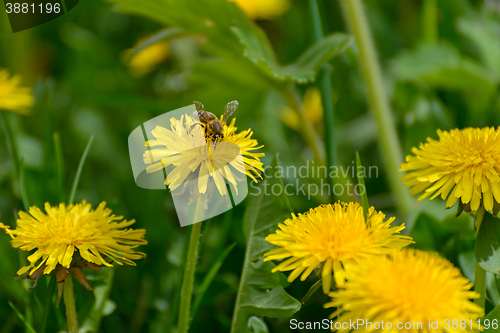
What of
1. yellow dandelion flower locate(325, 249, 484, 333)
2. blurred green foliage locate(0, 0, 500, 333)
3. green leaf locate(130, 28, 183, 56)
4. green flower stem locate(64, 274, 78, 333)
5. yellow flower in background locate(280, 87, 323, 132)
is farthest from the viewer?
yellow flower in background locate(280, 87, 323, 132)

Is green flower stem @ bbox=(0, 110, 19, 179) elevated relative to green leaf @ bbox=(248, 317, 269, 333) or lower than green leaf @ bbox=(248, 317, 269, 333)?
elevated

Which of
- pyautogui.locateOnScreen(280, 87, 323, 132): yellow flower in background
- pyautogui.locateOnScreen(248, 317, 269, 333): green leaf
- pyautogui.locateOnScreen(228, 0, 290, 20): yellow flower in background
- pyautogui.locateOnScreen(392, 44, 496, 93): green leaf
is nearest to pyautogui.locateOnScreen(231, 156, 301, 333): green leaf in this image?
pyautogui.locateOnScreen(248, 317, 269, 333): green leaf


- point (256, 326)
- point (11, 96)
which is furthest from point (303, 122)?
point (11, 96)

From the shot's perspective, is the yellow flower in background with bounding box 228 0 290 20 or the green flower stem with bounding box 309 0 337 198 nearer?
the green flower stem with bounding box 309 0 337 198

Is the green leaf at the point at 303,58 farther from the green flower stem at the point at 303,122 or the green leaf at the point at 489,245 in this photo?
the green leaf at the point at 489,245

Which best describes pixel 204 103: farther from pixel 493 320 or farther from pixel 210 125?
pixel 493 320

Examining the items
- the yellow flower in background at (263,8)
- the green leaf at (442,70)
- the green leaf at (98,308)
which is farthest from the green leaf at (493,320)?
the yellow flower in background at (263,8)

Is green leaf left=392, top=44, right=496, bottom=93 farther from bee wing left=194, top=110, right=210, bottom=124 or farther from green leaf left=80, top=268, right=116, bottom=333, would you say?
green leaf left=80, top=268, right=116, bottom=333

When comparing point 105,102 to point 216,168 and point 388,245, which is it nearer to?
point 216,168
